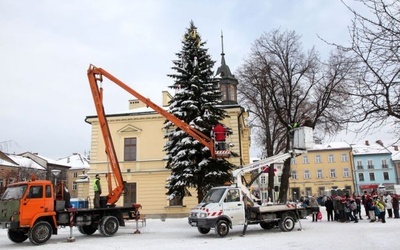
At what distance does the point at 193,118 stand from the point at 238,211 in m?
8.24

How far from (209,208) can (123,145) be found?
17535 mm

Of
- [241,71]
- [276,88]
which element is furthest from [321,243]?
[241,71]

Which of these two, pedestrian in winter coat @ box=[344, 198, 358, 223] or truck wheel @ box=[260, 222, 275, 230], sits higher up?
pedestrian in winter coat @ box=[344, 198, 358, 223]

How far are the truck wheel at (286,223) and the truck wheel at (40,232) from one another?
32.8 feet

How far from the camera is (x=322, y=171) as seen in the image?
66.8 meters

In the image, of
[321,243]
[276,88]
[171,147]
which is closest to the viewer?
[321,243]

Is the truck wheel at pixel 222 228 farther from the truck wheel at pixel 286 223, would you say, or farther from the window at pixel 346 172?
the window at pixel 346 172

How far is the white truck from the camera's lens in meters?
14.7

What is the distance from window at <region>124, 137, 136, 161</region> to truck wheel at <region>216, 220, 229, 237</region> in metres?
17.1

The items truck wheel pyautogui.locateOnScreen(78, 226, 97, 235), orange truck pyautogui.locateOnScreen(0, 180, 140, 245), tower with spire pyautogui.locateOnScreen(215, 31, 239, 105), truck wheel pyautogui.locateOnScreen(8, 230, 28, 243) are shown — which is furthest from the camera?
tower with spire pyautogui.locateOnScreen(215, 31, 239, 105)

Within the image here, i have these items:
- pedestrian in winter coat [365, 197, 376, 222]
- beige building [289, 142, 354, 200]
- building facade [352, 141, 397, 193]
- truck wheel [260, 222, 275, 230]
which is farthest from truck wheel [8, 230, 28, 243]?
building facade [352, 141, 397, 193]

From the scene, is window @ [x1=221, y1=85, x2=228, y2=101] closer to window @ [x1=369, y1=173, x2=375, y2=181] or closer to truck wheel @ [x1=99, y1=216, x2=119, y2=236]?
truck wheel @ [x1=99, y1=216, x2=119, y2=236]

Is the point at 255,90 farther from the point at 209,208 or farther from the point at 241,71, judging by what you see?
the point at 209,208

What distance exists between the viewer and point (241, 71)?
2959 centimetres
